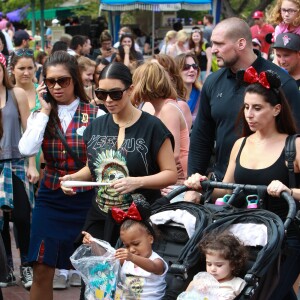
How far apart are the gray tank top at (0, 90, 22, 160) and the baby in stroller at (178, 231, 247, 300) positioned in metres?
3.55

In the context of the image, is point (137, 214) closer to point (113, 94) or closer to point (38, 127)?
point (113, 94)

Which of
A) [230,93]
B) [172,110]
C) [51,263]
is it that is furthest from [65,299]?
[230,93]

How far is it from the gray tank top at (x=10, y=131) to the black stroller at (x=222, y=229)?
9.51 feet

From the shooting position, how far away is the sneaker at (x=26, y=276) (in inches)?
314

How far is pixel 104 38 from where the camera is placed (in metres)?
18.0

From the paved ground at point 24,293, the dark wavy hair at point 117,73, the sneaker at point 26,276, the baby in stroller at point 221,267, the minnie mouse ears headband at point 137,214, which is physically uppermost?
the dark wavy hair at point 117,73

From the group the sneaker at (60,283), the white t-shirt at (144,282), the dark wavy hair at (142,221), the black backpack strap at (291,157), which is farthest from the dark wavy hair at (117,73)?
the sneaker at (60,283)

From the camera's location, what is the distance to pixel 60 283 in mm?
8016

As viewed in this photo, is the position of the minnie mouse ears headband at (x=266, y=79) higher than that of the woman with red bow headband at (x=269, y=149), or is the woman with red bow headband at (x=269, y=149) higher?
the minnie mouse ears headband at (x=266, y=79)

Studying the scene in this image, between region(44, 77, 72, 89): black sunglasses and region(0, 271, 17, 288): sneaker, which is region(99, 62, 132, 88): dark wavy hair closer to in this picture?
region(44, 77, 72, 89): black sunglasses

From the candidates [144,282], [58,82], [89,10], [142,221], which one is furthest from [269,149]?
[89,10]

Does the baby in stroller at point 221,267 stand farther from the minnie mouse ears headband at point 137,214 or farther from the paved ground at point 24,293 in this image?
the paved ground at point 24,293

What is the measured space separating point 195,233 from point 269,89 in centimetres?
112

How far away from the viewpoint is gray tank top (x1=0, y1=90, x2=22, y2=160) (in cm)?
783
